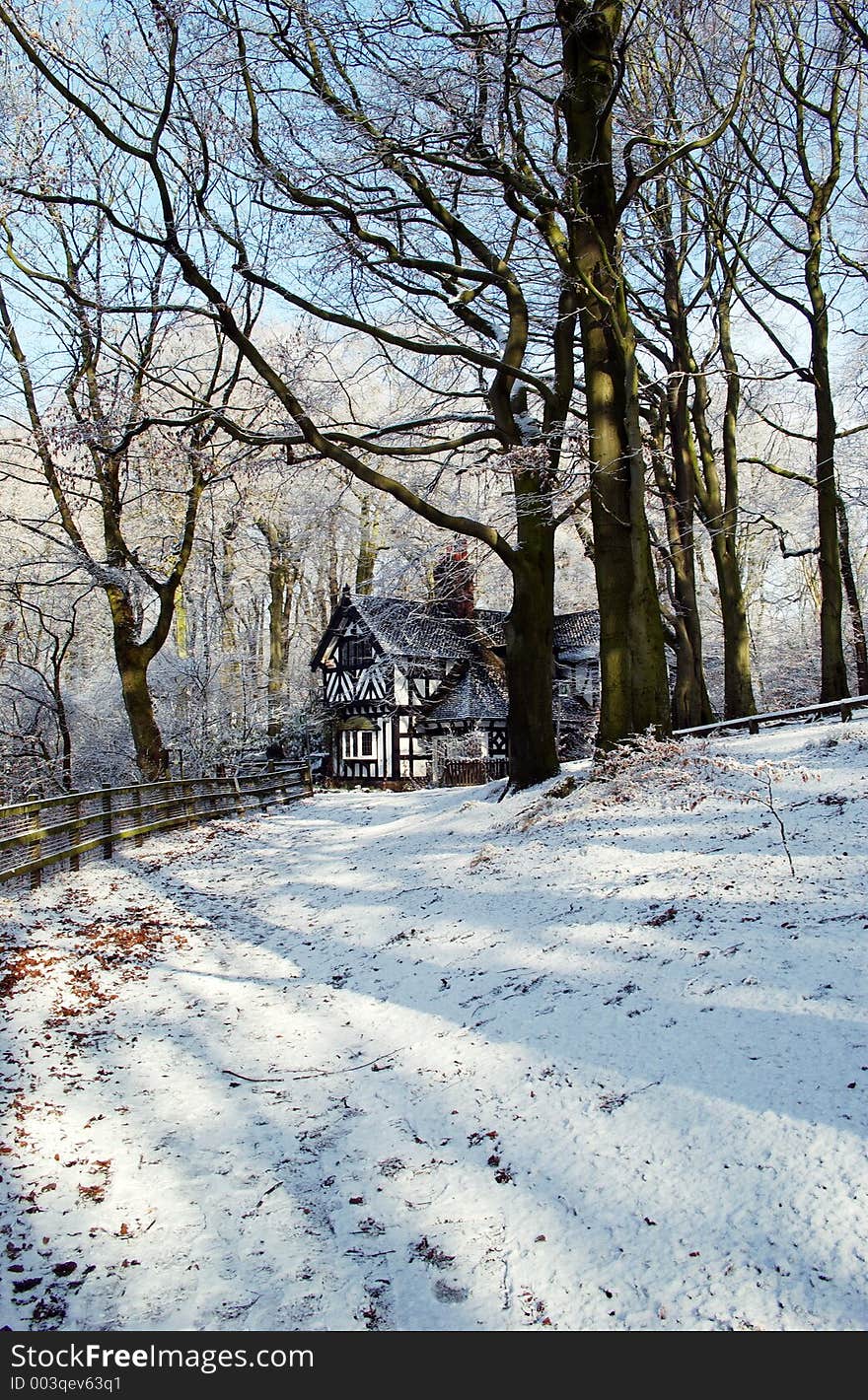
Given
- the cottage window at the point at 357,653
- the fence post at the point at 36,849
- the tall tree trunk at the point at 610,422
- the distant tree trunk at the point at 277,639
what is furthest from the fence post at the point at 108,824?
the cottage window at the point at 357,653

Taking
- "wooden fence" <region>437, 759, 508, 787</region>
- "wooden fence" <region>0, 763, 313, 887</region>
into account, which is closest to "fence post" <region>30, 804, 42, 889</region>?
"wooden fence" <region>0, 763, 313, 887</region>

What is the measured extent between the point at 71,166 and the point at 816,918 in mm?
15668

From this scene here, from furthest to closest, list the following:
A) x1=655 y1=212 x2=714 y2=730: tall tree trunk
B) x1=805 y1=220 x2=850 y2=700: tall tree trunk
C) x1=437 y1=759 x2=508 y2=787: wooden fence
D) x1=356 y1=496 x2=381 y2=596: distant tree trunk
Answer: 1. x1=356 y1=496 x2=381 y2=596: distant tree trunk
2. x1=437 y1=759 x2=508 y2=787: wooden fence
3. x1=655 y1=212 x2=714 y2=730: tall tree trunk
4. x1=805 y1=220 x2=850 y2=700: tall tree trunk

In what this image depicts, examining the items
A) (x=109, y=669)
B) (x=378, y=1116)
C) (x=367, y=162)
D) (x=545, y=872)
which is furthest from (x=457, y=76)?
(x=109, y=669)

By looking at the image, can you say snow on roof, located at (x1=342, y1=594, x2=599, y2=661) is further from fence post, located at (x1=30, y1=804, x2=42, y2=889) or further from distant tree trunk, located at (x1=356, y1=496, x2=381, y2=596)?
fence post, located at (x1=30, y1=804, x2=42, y2=889)

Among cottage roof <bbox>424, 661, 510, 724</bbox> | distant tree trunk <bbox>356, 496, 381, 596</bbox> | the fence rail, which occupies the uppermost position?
distant tree trunk <bbox>356, 496, 381, 596</bbox>

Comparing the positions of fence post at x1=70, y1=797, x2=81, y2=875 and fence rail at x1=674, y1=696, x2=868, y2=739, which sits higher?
fence rail at x1=674, y1=696, x2=868, y2=739

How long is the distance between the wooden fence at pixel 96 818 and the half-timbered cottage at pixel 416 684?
10.8m

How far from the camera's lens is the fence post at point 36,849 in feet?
32.0

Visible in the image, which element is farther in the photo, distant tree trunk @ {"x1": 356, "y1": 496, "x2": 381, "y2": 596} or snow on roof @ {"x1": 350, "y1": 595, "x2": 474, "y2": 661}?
snow on roof @ {"x1": 350, "y1": 595, "x2": 474, "y2": 661}

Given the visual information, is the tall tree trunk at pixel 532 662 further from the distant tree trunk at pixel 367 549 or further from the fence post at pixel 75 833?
the distant tree trunk at pixel 367 549

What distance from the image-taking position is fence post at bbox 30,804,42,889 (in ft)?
32.0

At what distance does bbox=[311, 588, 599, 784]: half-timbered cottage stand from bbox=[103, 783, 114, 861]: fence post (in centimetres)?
1794

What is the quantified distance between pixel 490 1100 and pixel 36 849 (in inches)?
291
